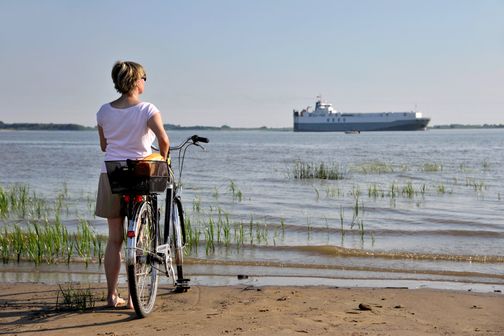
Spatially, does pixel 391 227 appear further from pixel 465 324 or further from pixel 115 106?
pixel 115 106

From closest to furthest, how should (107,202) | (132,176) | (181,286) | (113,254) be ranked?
Result: (132,176)
(107,202)
(113,254)
(181,286)

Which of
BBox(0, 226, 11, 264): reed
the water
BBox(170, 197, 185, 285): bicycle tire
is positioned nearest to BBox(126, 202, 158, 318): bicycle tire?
BBox(170, 197, 185, 285): bicycle tire

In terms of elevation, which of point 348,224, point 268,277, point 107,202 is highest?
point 107,202

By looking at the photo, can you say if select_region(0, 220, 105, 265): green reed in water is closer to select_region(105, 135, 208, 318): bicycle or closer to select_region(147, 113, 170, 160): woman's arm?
select_region(105, 135, 208, 318): bicycle

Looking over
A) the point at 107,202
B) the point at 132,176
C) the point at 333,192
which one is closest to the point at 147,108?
the point at 132,176

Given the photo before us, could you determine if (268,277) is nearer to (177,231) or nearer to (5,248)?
(177,231)

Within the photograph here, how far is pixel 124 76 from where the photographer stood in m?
4.62

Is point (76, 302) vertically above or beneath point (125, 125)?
beneath

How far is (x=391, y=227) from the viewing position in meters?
10.7

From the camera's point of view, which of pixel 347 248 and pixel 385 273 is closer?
pixel 385 273

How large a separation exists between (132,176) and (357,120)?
390ft

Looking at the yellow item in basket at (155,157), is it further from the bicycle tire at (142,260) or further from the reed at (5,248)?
the reed at (5,248)

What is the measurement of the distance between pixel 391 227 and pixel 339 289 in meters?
5.11

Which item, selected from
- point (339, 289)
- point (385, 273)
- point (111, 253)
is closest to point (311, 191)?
point (385, 273)
